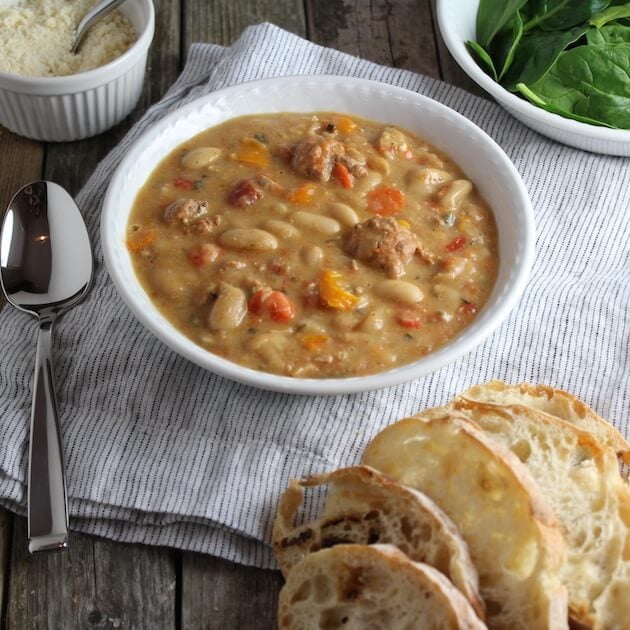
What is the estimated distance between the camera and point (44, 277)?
3900 mm

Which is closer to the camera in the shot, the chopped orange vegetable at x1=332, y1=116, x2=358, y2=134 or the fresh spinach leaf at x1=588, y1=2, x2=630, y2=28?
the chopped orange vegetable at x1=332, y1=116, x2=358, y2=134

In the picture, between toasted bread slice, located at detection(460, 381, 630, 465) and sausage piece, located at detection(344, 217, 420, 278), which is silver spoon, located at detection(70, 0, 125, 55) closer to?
sausage piece, located at detection(344, 217, 420, 278)

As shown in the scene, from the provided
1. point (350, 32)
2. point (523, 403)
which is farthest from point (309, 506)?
point (350, 32)

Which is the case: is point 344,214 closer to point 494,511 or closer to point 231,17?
Result: point 494,511

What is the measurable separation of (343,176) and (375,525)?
145 cm

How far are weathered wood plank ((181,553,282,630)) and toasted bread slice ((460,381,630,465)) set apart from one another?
3.04 feet

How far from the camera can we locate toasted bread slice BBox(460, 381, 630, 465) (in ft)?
11.3

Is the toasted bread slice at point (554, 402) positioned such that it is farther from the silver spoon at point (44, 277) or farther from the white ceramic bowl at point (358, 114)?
the silver spoon at point (44, 277)

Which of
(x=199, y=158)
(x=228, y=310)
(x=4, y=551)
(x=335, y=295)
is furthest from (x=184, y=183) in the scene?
(x=4, y=551)

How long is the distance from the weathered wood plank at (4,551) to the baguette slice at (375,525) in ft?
2.85

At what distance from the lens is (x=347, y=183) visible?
3.89m

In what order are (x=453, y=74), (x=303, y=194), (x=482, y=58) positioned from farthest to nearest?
(x=453, y=74), (x=482, y=58), (x=303, y=194)

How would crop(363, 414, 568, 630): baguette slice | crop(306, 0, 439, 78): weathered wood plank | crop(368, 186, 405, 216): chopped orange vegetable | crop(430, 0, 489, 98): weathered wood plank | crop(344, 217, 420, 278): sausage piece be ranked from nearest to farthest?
crop(363, 414, 568, 630): baguette slice, crop(344, 217, 420, 278): sausage piece, crop(368, 186, 405, 216): chopped orange vegetable, crop(430, 0, 489, 98): weathered wood plank, crop(306, 0, 439, 78): weathered wood plank

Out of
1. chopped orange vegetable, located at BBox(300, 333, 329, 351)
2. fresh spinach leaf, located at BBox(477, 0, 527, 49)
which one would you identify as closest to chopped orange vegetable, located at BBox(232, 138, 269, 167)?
chopped orange vegetable, located at BBox(300, 333, 329, 351)
